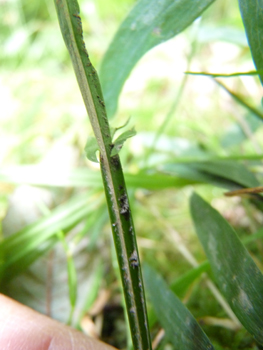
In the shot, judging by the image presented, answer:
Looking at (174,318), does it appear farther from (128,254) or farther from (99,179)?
(99,179)

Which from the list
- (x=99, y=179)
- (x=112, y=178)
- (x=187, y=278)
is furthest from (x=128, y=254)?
(x=99, y=179)

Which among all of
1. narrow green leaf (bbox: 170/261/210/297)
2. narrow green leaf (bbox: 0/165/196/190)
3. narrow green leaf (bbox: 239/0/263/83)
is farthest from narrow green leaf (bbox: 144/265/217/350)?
narrow green leaf (bbox: 239/0/263/83)

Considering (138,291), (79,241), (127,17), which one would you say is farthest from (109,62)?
(79,241)

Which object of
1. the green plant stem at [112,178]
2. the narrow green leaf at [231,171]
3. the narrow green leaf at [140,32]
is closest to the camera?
the green plant stem at [112,178]

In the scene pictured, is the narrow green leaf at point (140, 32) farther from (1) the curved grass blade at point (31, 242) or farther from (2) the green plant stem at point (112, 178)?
(1) the curved grass blade at point (31, 242)

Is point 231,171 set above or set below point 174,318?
above

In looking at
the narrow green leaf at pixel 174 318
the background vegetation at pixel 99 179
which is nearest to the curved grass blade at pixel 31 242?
the background vegetation at pixel 99 179
